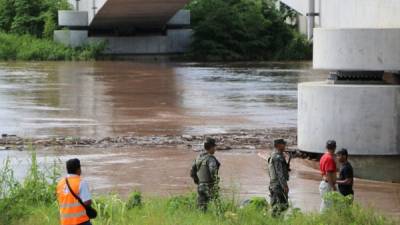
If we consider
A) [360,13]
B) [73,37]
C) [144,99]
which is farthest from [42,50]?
[360,13]

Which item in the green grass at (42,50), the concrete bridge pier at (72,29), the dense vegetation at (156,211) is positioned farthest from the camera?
the concrete bridge pier at (72,29)

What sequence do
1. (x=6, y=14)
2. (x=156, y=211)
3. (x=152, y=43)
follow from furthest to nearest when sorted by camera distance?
(x=6, y=14) → (x=152, y=43) → (x=156, y=211)

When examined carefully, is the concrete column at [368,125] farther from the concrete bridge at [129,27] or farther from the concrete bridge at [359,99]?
the concrete bridge at [129,27]

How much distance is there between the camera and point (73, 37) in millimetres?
50062

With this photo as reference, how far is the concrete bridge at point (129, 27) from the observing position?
47.3 metres

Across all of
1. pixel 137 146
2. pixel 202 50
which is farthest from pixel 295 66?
pixel 137 146

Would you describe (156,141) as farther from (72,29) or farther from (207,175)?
(72,29)

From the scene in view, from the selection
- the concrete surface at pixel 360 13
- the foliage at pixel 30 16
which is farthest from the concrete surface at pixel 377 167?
the foliage at pixel 30 16

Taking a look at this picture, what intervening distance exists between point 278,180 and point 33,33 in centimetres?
4275

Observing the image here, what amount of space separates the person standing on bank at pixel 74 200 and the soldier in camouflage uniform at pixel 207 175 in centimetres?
228

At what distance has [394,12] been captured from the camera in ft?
55.7

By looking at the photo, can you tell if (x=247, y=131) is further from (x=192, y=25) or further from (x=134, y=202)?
(x=192, y=25)

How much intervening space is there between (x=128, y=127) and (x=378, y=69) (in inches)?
277

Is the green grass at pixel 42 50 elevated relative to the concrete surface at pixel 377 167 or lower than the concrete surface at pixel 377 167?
elevated
